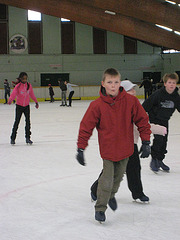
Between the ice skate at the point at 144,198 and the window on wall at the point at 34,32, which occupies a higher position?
the window on wall at the point at 34,32

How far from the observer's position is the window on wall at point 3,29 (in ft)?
98.9

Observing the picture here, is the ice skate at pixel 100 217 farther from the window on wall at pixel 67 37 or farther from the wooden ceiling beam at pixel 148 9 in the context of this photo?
the window on wall at pixel 67 37

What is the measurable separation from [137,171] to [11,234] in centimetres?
127

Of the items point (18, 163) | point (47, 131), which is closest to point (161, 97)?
point (18, 163)

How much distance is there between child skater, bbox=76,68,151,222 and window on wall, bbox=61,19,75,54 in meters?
28.7

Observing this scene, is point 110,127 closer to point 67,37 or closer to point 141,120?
point 141,120

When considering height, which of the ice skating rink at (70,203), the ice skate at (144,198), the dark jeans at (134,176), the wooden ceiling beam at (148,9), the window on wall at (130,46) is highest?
the wooden ceiling beam at (148,9)

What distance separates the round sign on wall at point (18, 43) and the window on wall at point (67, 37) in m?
2.86

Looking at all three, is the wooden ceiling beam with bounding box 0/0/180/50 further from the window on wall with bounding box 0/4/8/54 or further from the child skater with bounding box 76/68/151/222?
the child skater with bounding box 76/68/151/222

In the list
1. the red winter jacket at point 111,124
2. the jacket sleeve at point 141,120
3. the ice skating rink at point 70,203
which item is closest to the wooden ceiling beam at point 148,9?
the ice skating rink at point 70,203

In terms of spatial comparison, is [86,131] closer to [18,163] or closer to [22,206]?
[22,206]

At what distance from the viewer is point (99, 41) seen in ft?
105

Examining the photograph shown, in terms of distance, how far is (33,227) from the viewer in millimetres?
3064

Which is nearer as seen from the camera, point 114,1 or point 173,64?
point 114,1
